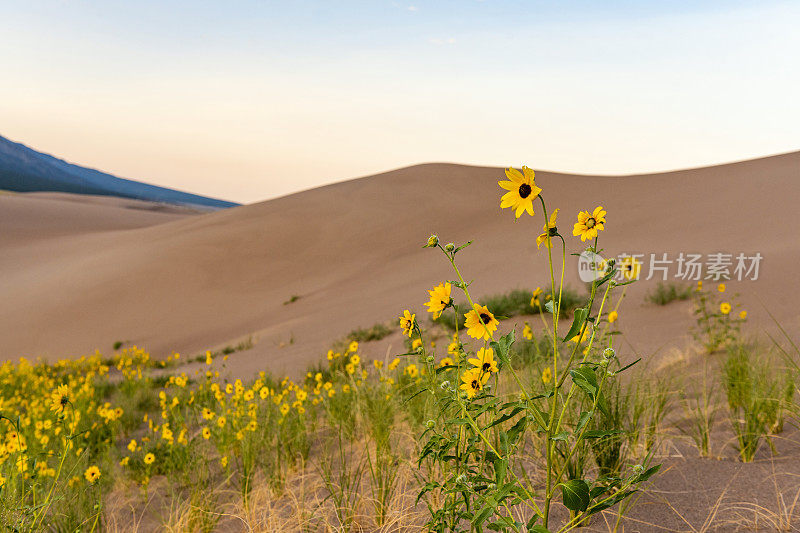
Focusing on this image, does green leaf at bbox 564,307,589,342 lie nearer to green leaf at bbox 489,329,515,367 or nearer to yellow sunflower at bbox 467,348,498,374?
green leaf at bbox 489,329,515,367

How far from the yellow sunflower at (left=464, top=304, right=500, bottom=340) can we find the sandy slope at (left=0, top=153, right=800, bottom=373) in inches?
199

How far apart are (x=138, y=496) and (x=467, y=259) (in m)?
14.3

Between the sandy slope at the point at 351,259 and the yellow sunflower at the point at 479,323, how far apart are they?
505cm

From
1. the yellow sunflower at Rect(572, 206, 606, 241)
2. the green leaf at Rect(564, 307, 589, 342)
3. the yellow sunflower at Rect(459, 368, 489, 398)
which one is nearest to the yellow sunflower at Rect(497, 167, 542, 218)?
the yellow sunflower at Rect(572, 206, 606, 241)

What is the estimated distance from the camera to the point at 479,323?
64.4 inches

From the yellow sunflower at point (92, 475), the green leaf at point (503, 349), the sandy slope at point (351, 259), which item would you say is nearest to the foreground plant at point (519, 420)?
the green leaf at point (503, 349)

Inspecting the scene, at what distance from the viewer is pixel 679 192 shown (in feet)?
69.0

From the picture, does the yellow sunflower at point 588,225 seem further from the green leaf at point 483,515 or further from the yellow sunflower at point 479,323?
the green leaf at point 483,515

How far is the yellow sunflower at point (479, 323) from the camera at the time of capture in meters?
1.60

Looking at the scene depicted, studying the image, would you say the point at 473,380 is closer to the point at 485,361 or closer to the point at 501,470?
the point at 485,361

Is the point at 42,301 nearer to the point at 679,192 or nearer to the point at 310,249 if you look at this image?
the point at 310,249

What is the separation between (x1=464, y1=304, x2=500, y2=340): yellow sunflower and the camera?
1600 millimetres

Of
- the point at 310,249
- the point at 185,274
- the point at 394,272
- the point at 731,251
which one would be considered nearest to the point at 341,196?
the point at 310,249

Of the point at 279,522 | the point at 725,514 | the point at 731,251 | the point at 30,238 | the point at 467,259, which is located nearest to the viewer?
the point at 725,514
